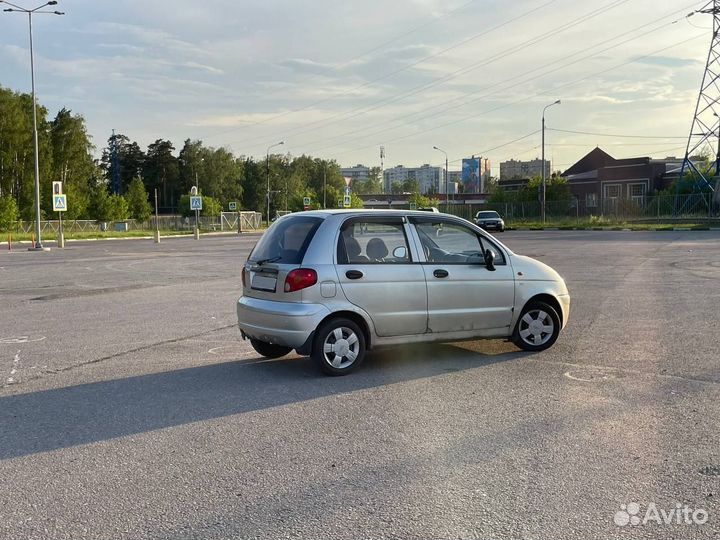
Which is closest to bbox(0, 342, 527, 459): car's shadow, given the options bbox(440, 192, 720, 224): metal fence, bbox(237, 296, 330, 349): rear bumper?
bbox(237, 296, 330, 349): rear bumper

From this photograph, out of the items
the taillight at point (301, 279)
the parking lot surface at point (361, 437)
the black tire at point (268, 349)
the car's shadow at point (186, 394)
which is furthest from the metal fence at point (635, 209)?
the taillight at point (301, 279)

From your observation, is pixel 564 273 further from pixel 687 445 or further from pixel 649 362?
pixel 687 445

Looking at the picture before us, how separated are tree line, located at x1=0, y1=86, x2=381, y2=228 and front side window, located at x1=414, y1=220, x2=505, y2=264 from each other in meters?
61.0

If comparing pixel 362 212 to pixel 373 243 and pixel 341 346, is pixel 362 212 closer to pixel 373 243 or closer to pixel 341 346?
pixel 373 243

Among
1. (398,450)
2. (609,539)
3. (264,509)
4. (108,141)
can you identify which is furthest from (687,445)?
(108,141)

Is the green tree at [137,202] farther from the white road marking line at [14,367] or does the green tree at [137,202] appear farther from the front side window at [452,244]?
the front side window at [452,244]

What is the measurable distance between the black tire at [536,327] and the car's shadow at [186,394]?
180 millimetres

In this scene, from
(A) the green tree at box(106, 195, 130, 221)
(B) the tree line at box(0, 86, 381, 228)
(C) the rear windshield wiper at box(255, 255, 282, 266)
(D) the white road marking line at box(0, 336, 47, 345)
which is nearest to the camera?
(C) the rear windshield wiper at box(255, 255, 282, 266)

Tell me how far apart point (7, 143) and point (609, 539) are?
8314cm

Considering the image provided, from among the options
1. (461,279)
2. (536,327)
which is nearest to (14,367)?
(461,279)

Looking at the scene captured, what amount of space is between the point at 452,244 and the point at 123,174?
128 metres

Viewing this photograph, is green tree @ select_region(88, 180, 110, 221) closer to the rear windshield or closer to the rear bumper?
the rear windshield

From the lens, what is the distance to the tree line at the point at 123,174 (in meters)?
75.4

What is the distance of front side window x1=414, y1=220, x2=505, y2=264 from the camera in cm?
745
